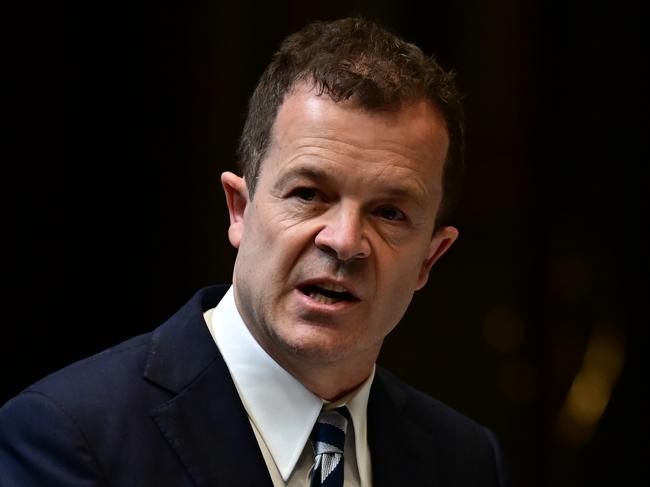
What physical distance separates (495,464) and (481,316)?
7.14 ft

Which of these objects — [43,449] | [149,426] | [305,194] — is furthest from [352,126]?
[43,449]

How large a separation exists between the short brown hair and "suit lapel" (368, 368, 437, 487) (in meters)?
0.45

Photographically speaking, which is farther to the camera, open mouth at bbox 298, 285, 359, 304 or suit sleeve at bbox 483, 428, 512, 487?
suit sleeve at bbox 483, 428, 512, 487

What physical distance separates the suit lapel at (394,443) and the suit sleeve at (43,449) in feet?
2.26

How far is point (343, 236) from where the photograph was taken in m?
2.40

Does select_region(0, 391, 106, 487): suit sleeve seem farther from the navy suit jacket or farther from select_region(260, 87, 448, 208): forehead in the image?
select_region(260, 87, 448, 208): forehead

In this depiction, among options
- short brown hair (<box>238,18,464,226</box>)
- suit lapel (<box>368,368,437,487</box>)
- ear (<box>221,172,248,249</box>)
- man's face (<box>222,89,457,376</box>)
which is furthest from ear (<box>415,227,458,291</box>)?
ear (<box>221,172,248,249</box>)

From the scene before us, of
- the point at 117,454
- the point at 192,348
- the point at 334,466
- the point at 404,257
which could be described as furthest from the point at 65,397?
the point at 404,257

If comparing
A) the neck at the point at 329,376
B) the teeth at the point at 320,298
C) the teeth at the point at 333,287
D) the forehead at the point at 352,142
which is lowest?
the neck at the point at 329,376

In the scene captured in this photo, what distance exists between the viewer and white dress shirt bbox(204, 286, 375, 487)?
2518mm

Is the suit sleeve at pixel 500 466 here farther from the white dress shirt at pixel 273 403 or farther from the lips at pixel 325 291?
the lips at pixel 325 291

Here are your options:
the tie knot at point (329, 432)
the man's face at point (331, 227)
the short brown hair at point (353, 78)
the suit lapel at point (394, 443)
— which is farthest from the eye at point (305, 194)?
the suit lapel at point (394, 443)

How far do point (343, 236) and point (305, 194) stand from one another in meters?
0.14

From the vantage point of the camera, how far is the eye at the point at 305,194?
2.47 meters
